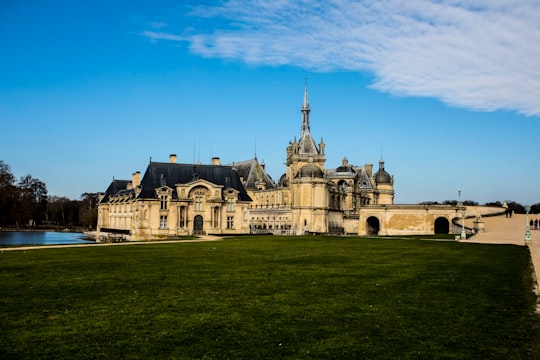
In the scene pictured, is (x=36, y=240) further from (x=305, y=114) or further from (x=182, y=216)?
(x=305, y=114)

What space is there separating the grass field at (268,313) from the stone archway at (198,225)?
1893 inches

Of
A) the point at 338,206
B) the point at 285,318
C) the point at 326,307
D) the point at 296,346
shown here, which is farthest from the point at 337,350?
the point at 338,206

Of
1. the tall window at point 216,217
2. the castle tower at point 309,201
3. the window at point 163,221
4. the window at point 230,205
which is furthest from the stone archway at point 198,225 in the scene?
the castle tower at point 309,201

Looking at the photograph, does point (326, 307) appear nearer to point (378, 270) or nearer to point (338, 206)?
point (378, 270)

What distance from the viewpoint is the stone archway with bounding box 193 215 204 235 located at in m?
70.6

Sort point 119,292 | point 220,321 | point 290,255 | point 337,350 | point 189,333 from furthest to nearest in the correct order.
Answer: point 290,255 < point 119,292 < point 220,321 < point 189,333 < point 337,350

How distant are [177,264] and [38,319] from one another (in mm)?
12167

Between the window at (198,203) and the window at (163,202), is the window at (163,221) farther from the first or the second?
the window at (198,203)

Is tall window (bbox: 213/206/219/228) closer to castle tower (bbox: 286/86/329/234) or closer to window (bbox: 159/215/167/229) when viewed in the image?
window (bbox: 159/215/167/229)

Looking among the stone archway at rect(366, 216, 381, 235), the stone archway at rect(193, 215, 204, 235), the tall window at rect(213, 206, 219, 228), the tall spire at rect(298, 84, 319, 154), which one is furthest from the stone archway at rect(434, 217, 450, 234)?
the stone archway at rect(193, 215, 204, 235)

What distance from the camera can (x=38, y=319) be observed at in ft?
40.3

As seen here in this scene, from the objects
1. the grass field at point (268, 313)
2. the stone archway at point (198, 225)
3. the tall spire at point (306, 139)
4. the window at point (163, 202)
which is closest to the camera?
the grass field at point (268, 313)

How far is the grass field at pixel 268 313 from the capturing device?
10.3m

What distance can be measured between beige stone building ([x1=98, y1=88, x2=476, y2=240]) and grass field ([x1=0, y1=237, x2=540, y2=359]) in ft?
153
